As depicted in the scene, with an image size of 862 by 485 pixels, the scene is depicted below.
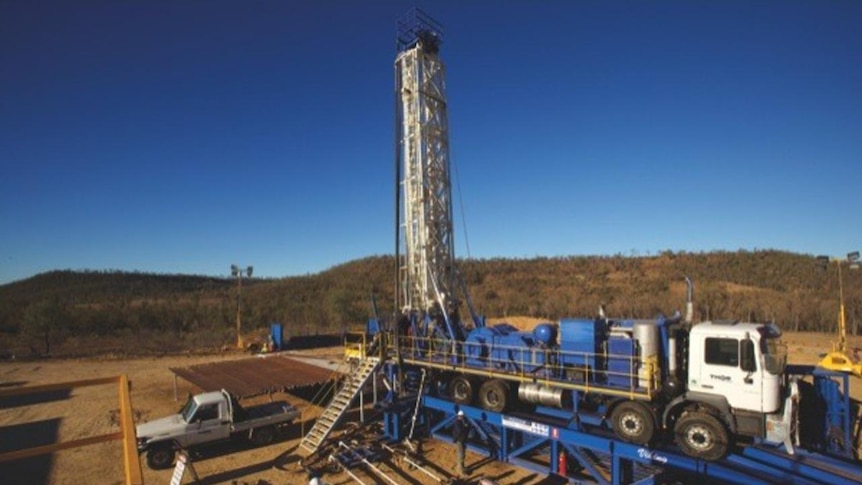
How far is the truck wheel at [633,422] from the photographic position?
392 inches

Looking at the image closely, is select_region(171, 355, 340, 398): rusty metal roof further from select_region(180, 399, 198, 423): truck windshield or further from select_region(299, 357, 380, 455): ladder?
select_region(299, 357, 380, 455): ladder

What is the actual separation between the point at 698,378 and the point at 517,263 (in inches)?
2909

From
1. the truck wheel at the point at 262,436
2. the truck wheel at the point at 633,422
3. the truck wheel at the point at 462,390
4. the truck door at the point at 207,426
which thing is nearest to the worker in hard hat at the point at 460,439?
the truck wheel at the point at 462,390

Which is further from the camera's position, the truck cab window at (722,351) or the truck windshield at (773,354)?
the truck cab window at (722,351)

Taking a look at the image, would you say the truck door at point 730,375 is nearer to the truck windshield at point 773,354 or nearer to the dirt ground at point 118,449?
the truck windshield at point 773,354

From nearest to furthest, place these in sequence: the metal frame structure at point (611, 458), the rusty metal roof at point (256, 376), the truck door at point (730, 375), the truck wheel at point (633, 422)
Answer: the metal frame structure at point (611, 458), the truck door at point (730, 375), the truck wheel at point (633, 422), the rusty metal roof at point (256, 376)

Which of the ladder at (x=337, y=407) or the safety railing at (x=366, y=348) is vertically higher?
the safety railing at (x=366, y=348)

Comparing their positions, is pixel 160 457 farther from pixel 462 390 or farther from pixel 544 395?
pixel 544 395

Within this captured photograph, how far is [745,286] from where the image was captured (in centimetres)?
5900

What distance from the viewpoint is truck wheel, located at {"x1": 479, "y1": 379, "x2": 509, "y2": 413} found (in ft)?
40.9

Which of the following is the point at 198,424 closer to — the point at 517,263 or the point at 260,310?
the point at 260,310

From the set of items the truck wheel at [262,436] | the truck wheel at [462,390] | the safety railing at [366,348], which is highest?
the safety railing at [366,348]

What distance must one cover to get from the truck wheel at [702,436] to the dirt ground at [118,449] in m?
3.46

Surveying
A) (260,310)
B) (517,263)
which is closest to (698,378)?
(260,310)
